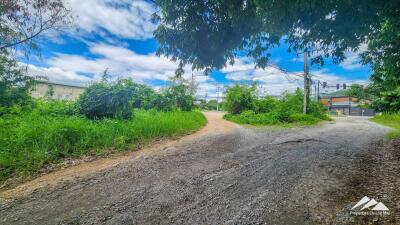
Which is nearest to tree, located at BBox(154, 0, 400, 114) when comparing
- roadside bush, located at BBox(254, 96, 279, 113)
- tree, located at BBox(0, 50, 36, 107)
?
tree, located at BBox(0, 50, 36, 107)

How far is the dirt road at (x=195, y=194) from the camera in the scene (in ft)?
7.79

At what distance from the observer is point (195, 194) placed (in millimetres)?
2957

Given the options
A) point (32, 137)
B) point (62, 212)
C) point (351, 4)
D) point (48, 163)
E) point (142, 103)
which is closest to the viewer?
point (62, 212)

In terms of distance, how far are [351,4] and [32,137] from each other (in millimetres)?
6647

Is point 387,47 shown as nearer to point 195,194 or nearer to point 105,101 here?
point 195,194

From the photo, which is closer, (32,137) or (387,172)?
(387,172)

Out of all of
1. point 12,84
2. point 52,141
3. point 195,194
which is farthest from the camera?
point 12,84

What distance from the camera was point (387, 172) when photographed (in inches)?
160

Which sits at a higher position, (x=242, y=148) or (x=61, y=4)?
(x=61, y=4)

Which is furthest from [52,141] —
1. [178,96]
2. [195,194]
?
[178,96]

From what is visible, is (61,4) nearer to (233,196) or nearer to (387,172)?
→ (233,196)

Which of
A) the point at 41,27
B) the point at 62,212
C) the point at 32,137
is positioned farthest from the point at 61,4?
the point at 62,212

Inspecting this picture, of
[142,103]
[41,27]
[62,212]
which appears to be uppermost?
[41,27]

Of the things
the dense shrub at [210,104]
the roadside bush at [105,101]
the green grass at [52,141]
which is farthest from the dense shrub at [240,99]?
the dense shrub at [210,104]
